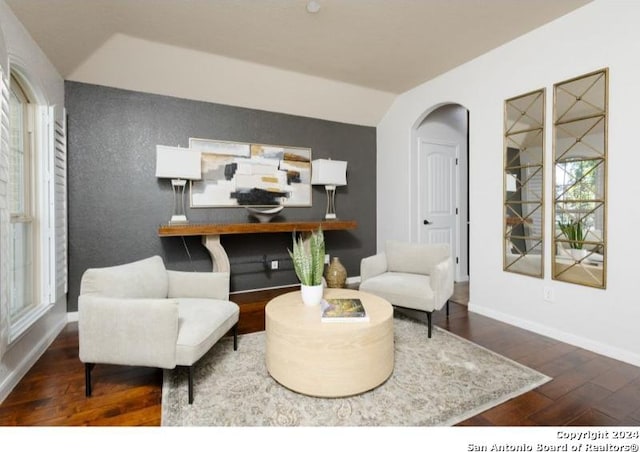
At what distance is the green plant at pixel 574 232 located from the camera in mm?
2596

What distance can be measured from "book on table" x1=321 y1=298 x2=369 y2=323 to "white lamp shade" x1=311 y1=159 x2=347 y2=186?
2.12 meters

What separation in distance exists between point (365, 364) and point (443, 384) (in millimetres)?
517

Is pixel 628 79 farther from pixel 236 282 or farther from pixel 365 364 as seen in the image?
pixel 236 282

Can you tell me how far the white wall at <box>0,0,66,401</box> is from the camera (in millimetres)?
1910

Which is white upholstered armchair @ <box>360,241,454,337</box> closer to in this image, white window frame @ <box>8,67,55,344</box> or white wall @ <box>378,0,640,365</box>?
white wall @ <box>378,0,640,365</box>

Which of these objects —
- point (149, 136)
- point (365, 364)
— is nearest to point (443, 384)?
point (365, 364)

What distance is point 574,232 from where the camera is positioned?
264cm

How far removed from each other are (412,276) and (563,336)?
123 centimetres

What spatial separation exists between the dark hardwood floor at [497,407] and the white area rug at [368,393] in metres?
0.09

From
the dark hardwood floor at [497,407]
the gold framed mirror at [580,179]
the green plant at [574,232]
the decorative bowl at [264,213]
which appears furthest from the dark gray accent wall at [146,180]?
the green plant at [574,232]

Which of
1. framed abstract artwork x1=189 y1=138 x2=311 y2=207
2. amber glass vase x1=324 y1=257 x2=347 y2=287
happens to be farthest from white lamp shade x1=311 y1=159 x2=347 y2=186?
amber glass vase x1=324 y1=257 x2=347 y2=287

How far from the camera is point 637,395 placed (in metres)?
1.91

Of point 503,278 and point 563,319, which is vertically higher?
point 503,278

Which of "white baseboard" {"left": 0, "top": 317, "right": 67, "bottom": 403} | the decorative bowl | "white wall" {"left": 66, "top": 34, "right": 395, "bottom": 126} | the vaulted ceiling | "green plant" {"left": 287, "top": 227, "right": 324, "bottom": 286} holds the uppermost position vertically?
the vaulted ceiling
